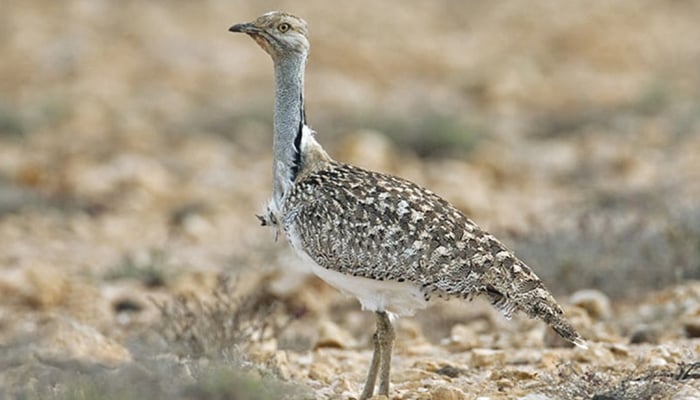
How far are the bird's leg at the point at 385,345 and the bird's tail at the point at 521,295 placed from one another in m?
0.44

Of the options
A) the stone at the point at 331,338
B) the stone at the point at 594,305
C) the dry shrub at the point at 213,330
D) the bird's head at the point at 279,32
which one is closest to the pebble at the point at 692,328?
the stone at the point at 594,305

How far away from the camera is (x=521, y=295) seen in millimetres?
5062

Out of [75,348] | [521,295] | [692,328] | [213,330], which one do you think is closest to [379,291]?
[521,295]

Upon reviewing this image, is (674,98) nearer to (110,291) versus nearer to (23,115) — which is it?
(23,115)

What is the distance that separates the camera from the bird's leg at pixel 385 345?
5258 millimetres

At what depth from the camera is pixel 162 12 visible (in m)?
17.5

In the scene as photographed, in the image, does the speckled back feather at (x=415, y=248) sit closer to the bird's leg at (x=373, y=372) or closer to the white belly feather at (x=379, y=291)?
the white belly feather at (x=379, y=291)

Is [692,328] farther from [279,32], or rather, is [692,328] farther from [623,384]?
[279,32]

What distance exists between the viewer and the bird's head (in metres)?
5.65

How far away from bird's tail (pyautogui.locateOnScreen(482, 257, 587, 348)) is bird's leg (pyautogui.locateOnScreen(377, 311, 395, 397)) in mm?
439

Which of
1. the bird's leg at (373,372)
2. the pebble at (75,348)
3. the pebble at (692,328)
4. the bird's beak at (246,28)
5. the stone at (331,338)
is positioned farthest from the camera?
the stone at (331,338)

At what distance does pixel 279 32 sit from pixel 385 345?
1.42 metres

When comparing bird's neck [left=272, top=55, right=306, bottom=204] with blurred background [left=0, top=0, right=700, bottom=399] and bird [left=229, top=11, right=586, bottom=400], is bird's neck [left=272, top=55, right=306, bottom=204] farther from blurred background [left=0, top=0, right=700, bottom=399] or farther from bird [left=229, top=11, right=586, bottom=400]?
blurred background [left=0, top=0, right=700, bottom=399]

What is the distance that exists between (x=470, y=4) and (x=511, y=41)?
192 cm
